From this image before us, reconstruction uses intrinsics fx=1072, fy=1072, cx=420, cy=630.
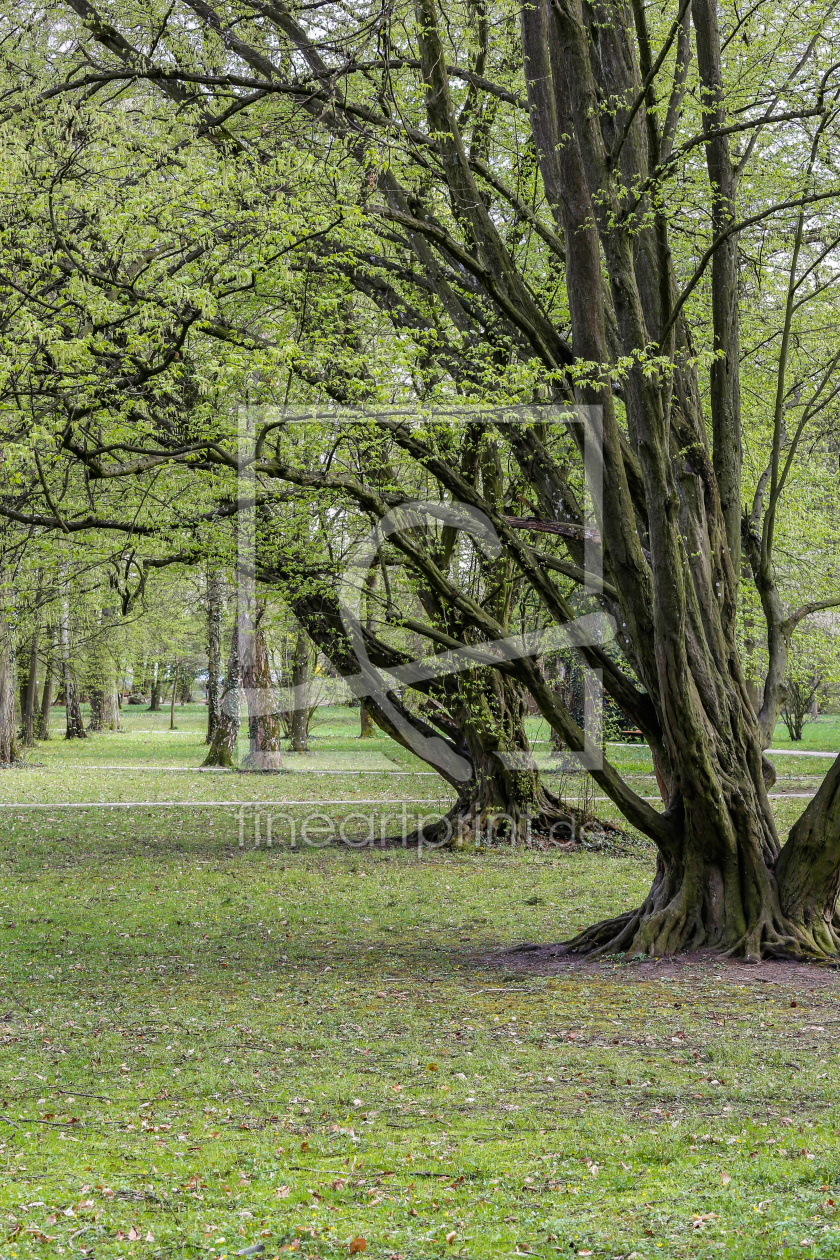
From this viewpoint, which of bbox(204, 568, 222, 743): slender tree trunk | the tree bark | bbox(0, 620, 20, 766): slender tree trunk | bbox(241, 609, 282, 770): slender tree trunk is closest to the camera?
the tree bark

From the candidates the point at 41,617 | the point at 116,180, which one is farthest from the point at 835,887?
the point at 41,617

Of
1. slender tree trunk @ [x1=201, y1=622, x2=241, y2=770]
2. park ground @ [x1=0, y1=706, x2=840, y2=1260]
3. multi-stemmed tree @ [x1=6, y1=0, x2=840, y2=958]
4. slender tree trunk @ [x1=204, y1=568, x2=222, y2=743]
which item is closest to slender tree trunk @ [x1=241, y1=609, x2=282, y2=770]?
slender tree trunk @ [x1=201, y1=622, x2=241, y2=770]

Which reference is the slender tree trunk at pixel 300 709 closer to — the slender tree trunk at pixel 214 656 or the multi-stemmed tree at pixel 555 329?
the slender tree trunk at pixel 214 656

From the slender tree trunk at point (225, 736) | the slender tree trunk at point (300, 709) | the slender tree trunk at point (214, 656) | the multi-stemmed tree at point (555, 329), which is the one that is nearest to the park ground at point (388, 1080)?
the multi-stemmed tree at point (555, 329)

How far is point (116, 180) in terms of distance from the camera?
30.0 feet

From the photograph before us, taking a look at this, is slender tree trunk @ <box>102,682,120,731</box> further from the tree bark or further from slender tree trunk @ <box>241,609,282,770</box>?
the tree bark

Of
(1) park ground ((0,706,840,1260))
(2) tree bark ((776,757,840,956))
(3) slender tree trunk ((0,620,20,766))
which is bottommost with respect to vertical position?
(1) park ground ((0,706,840,1260))

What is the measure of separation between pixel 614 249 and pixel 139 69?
432 cm

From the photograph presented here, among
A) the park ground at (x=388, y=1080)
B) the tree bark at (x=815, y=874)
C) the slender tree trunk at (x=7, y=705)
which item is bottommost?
the park ground at (x=388, y=1080)

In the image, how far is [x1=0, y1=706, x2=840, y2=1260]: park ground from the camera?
4145 mm

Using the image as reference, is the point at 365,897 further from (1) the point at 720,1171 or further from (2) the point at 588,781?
(1) the point at 720,1171

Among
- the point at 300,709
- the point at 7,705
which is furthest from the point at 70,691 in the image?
the point at 7,705

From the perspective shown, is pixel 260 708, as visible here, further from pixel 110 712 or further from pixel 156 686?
pixel 156 686

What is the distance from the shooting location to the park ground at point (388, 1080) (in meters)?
4.14
